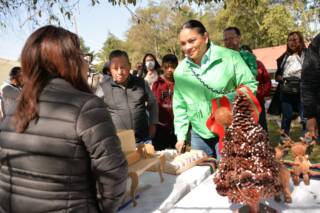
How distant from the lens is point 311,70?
2012mm

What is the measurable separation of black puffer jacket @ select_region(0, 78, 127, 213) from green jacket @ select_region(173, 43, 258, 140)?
3.02 ft

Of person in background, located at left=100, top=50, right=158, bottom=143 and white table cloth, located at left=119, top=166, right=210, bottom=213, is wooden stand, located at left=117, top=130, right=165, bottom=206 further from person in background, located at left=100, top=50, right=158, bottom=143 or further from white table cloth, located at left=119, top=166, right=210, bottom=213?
person in background, located at left=100, top=50, right=158, bottom=143

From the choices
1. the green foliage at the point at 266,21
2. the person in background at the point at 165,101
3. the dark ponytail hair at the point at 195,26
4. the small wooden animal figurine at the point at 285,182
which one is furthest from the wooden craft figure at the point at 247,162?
the green foliage at the point at 266,21

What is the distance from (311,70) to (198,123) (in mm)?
736

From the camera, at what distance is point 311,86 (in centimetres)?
204

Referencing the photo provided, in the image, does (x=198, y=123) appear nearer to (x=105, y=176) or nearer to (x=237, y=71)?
(x=237, y=71)

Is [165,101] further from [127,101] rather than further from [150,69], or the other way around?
[127,101]

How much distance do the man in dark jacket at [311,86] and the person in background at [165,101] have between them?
1626 mm

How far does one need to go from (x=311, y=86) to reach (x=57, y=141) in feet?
5.23

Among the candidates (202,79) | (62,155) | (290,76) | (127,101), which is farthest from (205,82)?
(290,76)

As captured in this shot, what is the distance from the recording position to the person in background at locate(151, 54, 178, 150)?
352 cm

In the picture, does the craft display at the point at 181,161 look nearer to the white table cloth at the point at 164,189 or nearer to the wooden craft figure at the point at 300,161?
the white table cloth at the point at 164,189

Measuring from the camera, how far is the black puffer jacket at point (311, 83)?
1.99m

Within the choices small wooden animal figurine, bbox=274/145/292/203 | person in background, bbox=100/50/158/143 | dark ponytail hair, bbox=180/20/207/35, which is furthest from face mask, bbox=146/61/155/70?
small wooden animal figurine, bbox=274/145/292/203
